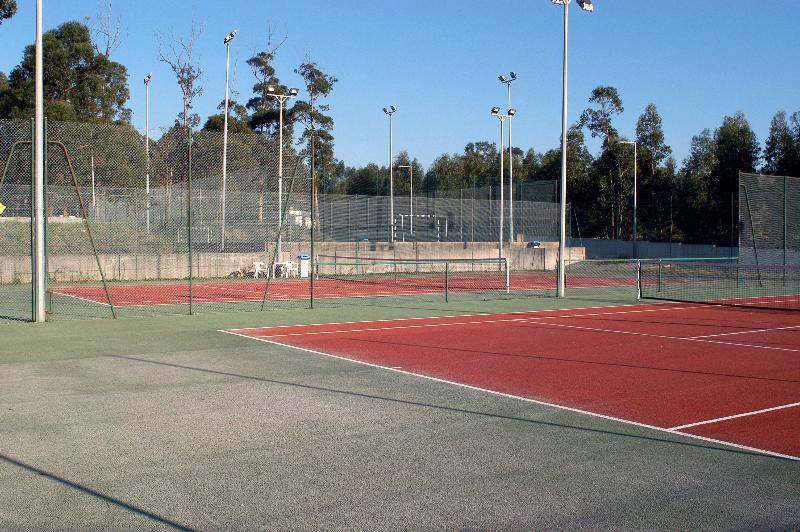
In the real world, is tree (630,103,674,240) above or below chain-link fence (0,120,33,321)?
above

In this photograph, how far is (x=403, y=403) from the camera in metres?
8.89

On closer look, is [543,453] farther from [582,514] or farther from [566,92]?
[566,92]

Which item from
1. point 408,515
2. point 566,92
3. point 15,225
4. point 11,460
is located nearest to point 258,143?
point 15,225

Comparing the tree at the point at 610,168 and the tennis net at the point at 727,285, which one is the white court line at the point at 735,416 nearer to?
the tennis net at the point at 727,285

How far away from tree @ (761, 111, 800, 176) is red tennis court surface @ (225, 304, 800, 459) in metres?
36.3

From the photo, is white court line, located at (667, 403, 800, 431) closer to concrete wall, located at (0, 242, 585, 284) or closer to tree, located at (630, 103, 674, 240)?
concrete wall, located at (0, 242, 585, 284)

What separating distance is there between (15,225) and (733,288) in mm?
25754

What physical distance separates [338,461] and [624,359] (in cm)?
705

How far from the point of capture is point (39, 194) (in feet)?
52.8

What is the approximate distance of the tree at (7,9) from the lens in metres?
32.1

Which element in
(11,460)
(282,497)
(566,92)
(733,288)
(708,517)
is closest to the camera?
(708,517)

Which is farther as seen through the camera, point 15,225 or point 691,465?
point 15,225

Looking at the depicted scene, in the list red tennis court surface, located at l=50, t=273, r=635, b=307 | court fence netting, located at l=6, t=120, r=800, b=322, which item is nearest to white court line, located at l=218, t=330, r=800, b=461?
court fence netting, located at l=6, t=120, r=800, b=322

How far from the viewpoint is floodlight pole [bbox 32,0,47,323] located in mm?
15945
